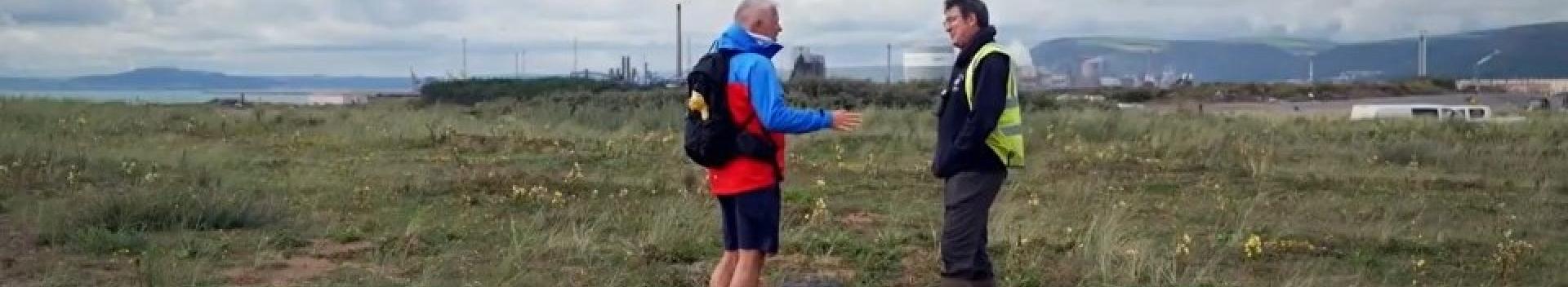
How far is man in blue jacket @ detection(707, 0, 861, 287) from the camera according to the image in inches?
211

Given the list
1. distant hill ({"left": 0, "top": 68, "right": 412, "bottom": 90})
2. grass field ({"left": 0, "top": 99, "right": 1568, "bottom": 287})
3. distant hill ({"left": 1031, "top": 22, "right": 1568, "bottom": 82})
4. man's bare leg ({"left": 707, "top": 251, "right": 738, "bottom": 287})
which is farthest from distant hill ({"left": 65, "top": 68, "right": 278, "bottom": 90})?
distant hill ({"left": 1031, "top": 22, "right": 1568, "bottom": 82})

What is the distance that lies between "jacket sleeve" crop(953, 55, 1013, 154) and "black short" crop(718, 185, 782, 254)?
70 centimetres

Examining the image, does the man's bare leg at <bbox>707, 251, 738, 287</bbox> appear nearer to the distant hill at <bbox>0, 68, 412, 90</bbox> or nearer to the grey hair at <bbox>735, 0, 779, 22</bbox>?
the grey hair at <bbox>735, 0, 779, 22</bbox>

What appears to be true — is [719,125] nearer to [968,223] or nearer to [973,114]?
[973,114]

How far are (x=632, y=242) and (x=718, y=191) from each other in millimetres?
2197

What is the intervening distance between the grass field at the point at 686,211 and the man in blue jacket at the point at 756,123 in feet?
3.04

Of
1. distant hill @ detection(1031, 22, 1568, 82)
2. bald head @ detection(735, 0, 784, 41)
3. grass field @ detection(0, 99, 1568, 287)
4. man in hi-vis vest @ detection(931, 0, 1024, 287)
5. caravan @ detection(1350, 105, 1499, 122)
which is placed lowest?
grass field @ detection(0, 99, 1568, 287)

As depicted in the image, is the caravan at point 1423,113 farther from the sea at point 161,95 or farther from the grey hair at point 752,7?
the grey hair at point 752,7

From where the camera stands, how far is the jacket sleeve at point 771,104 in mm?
5340

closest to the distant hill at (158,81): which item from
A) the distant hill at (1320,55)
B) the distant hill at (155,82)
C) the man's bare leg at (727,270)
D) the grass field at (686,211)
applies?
the distant hill at (155,82)

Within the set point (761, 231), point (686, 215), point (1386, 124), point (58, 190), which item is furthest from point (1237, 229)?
point (1386, 124)

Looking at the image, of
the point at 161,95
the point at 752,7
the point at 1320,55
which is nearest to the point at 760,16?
the point at 752,7

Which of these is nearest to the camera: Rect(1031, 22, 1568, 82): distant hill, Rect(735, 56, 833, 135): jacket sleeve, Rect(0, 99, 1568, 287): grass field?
Rect(735, 56, 833, 135): jacket sleeve

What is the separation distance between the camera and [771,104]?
5344 millimetres
